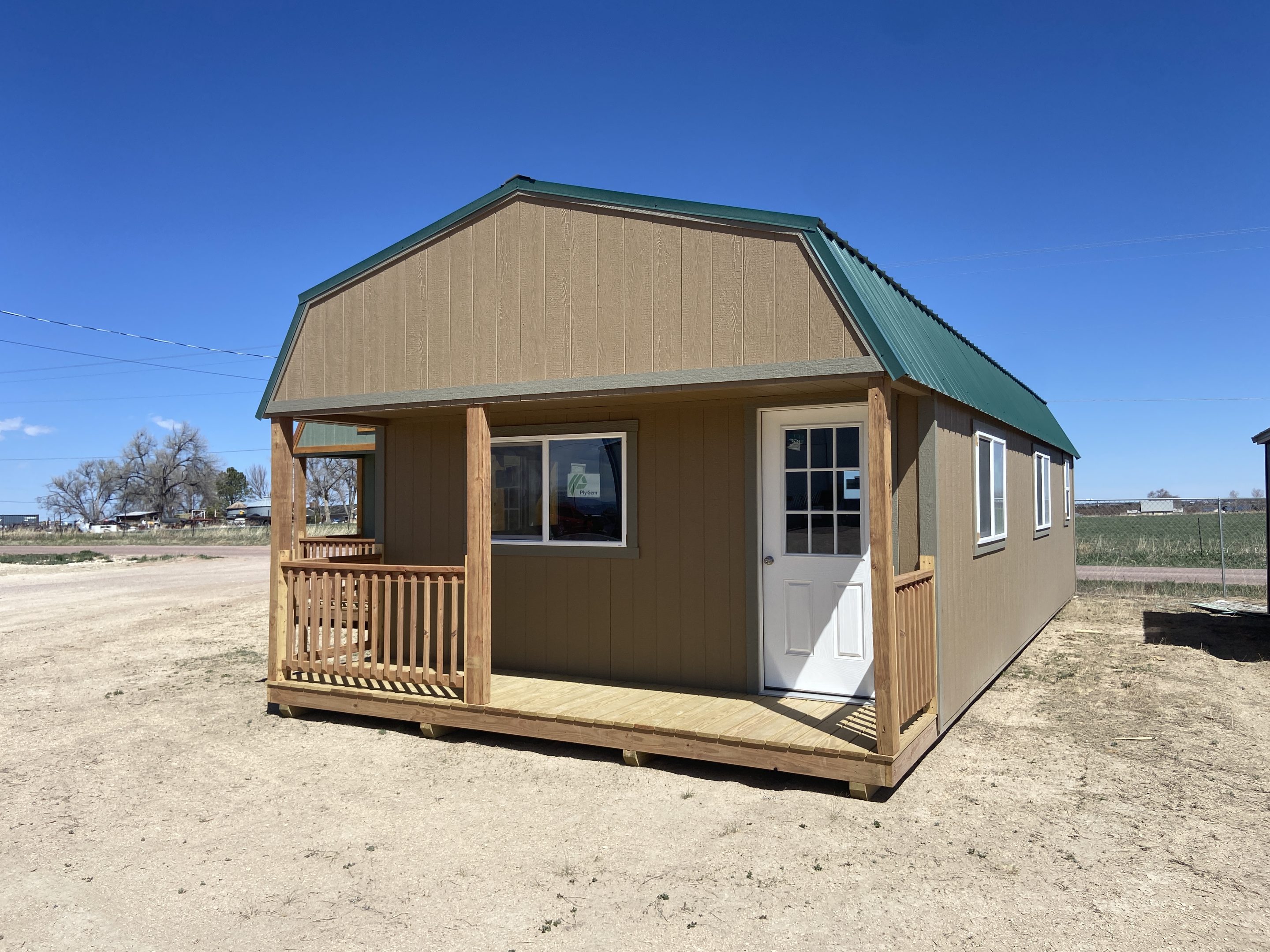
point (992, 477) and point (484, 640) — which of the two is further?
point (992, 477)

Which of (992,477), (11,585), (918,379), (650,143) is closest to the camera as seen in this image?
(918,379)

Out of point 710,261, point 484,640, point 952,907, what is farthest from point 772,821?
point 710,261

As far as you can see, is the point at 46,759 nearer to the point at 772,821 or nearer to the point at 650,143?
the point at 772,821

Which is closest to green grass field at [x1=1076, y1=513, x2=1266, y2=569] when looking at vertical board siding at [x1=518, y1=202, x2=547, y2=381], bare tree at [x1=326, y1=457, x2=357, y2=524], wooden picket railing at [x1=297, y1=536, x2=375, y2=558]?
wooden picket railing at [x1=297, y1=536, x2=375, y2=558]

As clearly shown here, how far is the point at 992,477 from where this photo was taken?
725 centimetres

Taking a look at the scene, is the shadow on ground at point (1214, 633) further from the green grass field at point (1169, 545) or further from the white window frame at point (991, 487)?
the green grass field at point (1169, 545)

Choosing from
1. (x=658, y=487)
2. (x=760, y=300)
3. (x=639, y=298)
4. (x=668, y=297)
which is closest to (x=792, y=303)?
(x=760, y=300)

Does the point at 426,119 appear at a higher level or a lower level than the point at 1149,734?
higher

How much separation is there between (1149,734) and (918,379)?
321cm

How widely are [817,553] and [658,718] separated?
5.25 feet

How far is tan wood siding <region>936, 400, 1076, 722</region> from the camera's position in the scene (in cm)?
563

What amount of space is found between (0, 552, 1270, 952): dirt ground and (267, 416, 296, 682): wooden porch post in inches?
22.0

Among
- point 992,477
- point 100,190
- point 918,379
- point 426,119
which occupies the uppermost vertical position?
point 100,190

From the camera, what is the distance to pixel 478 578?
5.73 m
